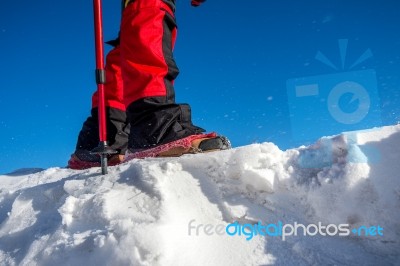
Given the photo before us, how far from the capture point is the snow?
0.93 metres

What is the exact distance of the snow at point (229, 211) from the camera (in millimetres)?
929

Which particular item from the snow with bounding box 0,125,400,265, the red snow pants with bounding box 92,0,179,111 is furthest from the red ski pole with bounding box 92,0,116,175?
the snow with bounding box 0,125,400,265

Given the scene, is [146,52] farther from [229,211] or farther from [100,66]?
[229,211]

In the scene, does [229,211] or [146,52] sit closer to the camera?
[229,211]

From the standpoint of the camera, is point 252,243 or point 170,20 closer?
point 252,243

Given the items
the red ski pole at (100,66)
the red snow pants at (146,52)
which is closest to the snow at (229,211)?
the red ski pole at (100,66)

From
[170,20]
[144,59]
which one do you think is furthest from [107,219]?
[170,20]

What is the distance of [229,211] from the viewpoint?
1.12m

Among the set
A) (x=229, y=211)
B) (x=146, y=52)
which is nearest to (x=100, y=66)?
(x=146, y=52)

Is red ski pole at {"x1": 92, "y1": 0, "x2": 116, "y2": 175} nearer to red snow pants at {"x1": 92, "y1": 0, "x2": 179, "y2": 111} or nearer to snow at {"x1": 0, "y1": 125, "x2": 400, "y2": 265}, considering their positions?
red snow pants at {"x1": 92, "y1": 0, "x2": 179, "y2": 111}

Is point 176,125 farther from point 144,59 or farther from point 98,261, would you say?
point 98,261

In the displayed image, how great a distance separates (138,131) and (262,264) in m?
1.15

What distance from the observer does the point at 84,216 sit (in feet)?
3.67

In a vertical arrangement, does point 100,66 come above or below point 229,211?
above
